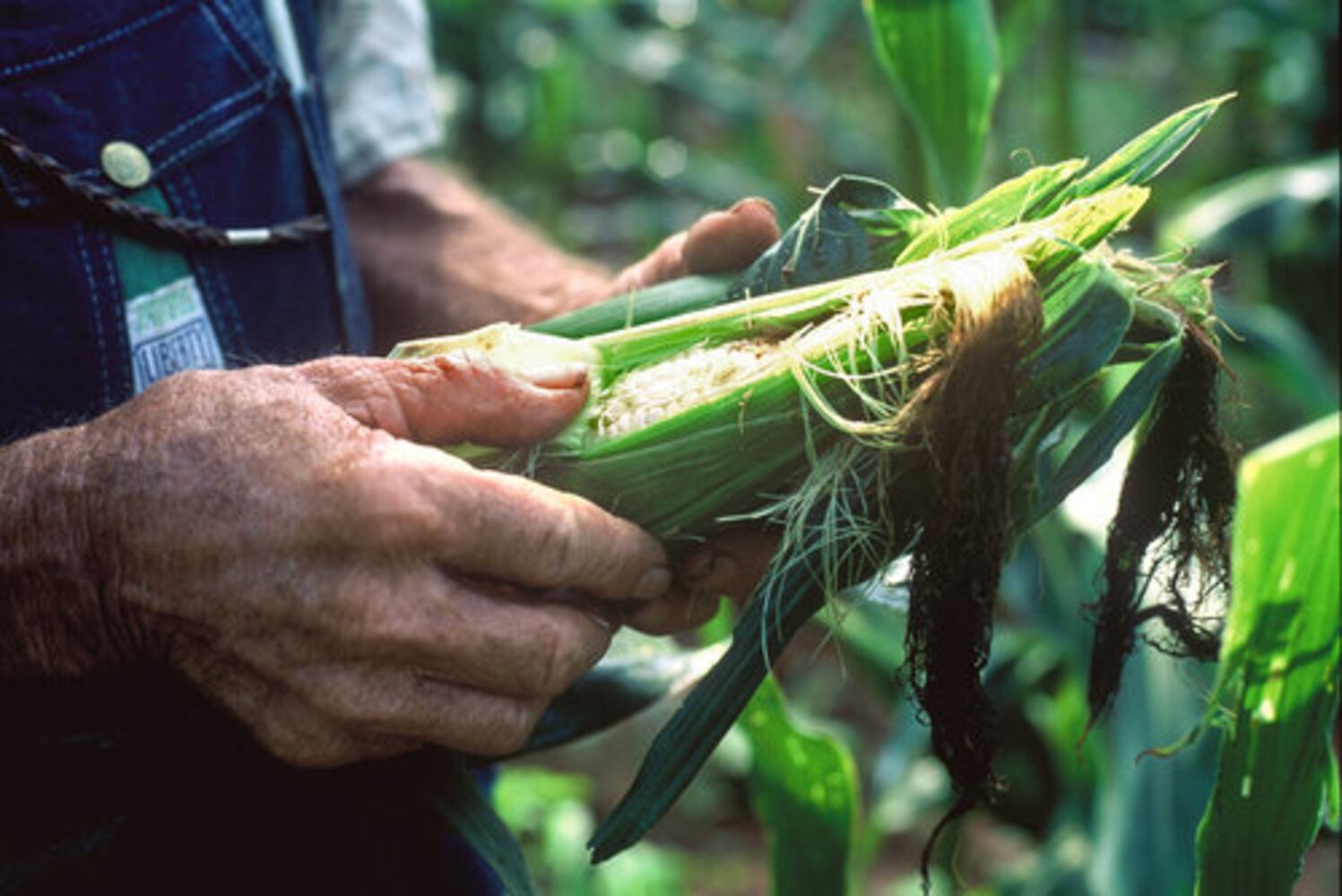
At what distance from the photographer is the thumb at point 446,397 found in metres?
0.79

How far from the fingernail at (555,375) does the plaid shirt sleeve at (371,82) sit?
25.8 inches

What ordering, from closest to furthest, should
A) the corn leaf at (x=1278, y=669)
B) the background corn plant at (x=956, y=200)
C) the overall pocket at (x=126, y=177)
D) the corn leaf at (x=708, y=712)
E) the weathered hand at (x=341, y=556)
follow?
1. the corn leaf at (x=1278, y=669)
2. the weathered hand at (x=341, y=556)
3. the corn leaf at (x=708, y=712)
4. the overall pocket at (x=126, y=177)
5. the background corn plant at (x=956, y=200)

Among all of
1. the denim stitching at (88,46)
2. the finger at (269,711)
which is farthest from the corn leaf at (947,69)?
the finger at (269,711)

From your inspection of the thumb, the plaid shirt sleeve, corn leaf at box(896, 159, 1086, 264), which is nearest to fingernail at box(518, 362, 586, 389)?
the thumb

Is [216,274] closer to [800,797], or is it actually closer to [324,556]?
[324,556]

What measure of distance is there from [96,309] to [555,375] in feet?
1.21

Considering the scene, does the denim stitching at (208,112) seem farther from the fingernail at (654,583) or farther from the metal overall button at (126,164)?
the fingernail at (654,583)

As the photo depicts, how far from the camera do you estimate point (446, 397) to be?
2.64 feet

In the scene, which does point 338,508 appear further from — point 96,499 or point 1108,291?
point 1108,291

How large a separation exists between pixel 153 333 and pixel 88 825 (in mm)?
359

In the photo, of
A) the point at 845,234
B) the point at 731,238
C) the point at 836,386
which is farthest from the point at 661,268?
the point at 836,386

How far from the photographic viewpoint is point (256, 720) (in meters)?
0.78

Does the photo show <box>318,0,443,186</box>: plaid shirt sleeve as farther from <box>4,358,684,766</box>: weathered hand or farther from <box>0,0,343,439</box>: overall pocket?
<box>4,358,684,766</box>: weathered hand

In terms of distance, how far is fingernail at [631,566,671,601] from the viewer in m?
0.84
